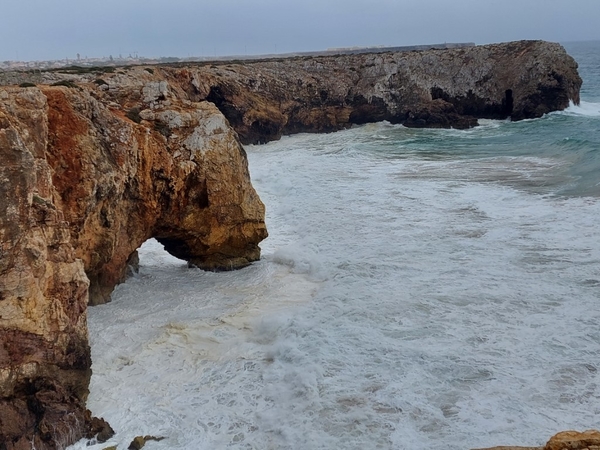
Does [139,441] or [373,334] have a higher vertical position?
[373,334]

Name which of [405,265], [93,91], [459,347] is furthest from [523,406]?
[93,91]

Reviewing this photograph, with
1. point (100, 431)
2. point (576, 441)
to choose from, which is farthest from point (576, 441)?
point (100, 431)

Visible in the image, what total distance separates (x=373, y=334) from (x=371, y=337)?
12cm

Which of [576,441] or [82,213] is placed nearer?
[576,441]

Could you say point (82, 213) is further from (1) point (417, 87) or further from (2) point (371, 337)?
(1) point (417, 87)

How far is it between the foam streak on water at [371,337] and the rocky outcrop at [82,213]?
2.34 ft

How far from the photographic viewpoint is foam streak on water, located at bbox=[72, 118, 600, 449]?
7.38 meters

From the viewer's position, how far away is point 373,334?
9.58 meters

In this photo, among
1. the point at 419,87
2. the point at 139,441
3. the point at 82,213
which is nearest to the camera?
the point at 139,441

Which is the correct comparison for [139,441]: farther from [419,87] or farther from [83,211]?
[419,87]

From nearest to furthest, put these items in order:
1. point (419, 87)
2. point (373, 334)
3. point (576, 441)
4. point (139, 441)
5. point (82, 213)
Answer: point (576, 441)
point (139, 441)
point (82, 213)
point (373, 334)
point (419, 87)

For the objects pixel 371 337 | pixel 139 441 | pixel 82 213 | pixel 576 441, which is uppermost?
pixel 82 213

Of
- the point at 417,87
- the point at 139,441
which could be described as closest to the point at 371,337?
the point at 139,441

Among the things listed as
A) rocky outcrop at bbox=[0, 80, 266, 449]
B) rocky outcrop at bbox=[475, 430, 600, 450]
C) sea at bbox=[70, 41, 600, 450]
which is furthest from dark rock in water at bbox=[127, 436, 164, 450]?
rocky outcrop at bbox=[475, 430, 600, 450]
